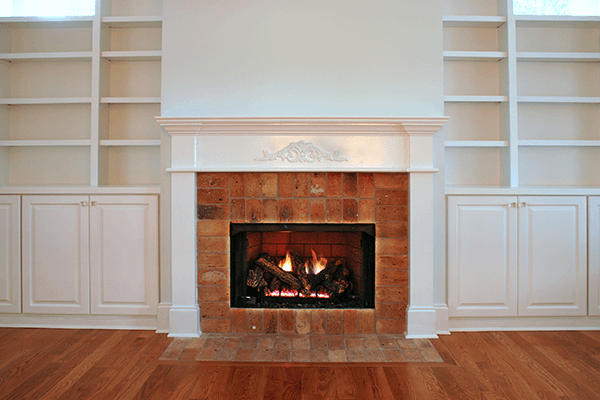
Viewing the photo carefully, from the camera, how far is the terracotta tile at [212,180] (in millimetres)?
2365

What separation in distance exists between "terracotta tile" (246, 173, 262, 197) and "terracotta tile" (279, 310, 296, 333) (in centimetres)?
76

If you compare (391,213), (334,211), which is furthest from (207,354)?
(391,213)

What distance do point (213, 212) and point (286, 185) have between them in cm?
49

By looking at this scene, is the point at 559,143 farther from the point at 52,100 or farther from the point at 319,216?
the point at 52,100

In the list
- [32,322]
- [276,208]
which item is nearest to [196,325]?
[276,208]

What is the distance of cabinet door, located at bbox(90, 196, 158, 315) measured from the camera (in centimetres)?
243

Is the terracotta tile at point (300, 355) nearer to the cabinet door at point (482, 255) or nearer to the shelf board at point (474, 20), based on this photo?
the cabinet door at point (482, 255)

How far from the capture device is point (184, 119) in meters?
2.27

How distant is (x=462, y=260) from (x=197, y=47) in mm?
2168

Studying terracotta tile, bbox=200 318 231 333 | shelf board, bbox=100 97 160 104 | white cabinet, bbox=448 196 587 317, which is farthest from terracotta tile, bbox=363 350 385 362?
shelf board, bbox=100 97 160 104

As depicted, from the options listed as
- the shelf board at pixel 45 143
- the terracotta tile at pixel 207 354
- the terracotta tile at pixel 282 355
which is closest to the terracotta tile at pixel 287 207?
the terracotta tile at pixel 282 355

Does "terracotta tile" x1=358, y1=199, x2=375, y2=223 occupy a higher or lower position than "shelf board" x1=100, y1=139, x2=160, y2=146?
lower

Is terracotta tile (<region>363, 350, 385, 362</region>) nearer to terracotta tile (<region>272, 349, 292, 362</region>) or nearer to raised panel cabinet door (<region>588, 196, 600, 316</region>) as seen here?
terracotta tile (<region>272, 349, 292, 362</region>)

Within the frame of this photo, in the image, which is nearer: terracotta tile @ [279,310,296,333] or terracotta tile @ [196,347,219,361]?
terracotta tile @ [196,347,219,361]
